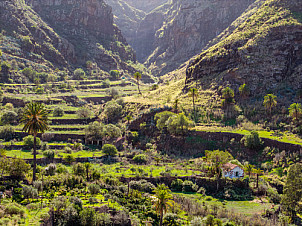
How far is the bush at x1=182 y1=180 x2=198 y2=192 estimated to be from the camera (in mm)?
54475

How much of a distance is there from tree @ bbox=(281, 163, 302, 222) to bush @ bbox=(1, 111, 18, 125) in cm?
7170

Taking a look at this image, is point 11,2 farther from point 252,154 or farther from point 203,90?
point 252,154

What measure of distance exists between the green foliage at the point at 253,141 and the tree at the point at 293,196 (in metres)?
18.0

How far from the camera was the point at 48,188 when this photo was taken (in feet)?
146

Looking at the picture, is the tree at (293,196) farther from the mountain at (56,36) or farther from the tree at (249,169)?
the mountain at (56,36)

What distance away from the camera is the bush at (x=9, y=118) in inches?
3337

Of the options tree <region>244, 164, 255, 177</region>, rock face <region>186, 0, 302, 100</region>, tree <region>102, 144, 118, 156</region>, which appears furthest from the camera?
rock face <region>186, 0, 302, 100</region>

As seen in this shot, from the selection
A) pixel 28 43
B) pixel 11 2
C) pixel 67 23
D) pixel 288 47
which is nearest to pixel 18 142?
pixel 288 47

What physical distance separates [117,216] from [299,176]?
27363 mm

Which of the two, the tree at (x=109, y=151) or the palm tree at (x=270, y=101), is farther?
the palm tree at (x=270, y=101)

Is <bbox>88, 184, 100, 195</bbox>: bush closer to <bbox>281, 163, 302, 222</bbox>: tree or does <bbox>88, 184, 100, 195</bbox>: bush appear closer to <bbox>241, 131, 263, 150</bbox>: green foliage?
<bbox>281, 163, 302, 222</bbox>: tree

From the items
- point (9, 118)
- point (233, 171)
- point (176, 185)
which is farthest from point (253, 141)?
point (9, 118)

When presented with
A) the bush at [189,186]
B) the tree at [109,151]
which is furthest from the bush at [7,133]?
the bush at [189,186]

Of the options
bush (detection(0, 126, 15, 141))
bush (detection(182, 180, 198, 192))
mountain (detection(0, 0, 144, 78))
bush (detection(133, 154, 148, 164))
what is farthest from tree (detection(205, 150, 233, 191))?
mountain (detection(0, 0, 144, 78))
